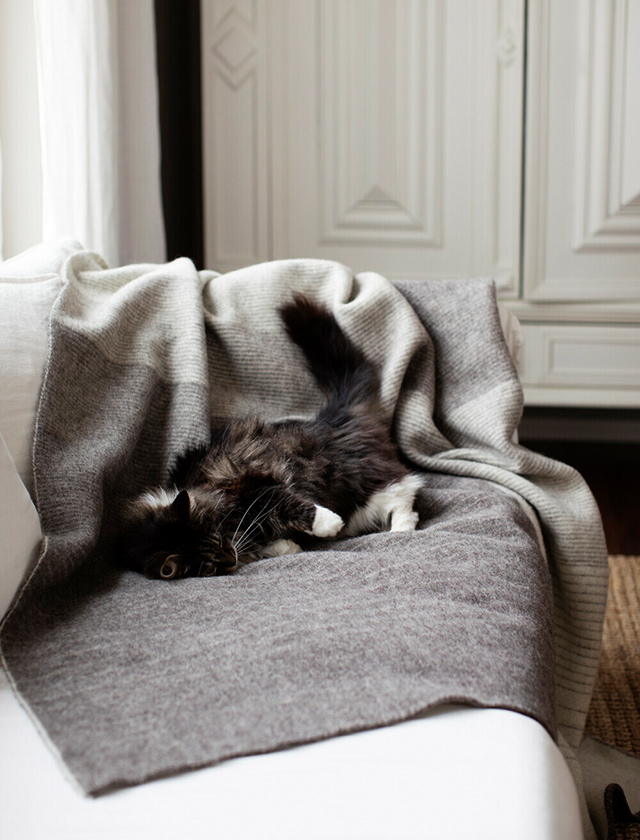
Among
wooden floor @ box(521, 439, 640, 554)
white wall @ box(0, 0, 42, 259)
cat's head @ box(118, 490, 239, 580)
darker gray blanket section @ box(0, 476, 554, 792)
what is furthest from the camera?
wooden floor @ box(521, 439, 640, 554)

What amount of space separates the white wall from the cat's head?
2.56 feet

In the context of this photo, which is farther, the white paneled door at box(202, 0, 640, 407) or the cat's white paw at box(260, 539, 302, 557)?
the white paneled door at box(202, 0, 640, 407)

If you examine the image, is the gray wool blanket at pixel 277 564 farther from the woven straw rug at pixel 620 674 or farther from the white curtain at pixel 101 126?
the white curtain at pixel 101 126

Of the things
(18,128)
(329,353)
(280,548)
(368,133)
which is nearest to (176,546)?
(280,548)

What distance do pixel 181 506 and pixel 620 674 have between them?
913 millimetres

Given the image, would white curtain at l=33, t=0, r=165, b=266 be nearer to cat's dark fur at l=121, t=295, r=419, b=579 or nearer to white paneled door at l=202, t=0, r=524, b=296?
white paneled door at l=202, t=0, r=524, b=296

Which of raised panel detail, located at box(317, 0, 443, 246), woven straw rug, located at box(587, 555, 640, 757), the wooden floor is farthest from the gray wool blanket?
raised panel detail, located at box(317, 0, 443, 246)

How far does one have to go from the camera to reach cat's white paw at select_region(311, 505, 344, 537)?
0.93 meters

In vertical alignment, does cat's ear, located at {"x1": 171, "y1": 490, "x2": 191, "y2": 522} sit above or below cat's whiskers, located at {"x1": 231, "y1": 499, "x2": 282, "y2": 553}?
above

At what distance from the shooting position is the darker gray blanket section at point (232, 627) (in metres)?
0.52

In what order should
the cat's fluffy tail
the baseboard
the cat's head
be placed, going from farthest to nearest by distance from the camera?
the baseboard < the cat's fluffy tail < the cat's head

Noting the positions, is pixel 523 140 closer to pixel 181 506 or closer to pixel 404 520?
pixel 404 520

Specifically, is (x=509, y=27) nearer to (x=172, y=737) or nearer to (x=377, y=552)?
(x=377, y=552)

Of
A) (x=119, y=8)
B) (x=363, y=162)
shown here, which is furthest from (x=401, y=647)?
(x=363, y=162)
